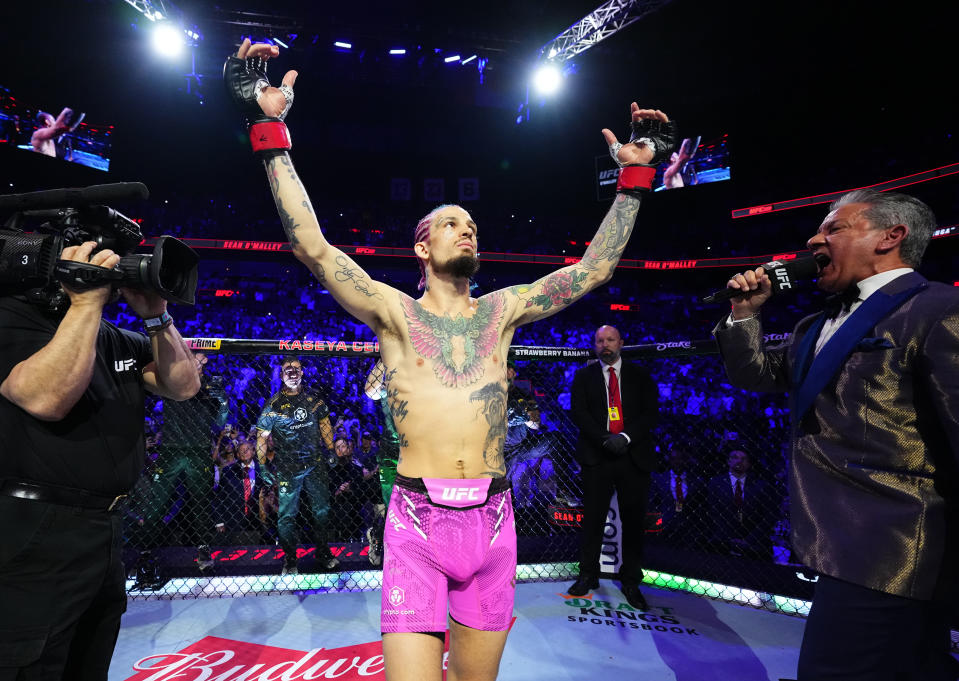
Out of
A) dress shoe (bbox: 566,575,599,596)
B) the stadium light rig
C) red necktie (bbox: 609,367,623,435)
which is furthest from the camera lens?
the stadium light rig

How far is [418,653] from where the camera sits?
145cm

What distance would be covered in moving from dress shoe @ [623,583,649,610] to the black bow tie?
238cm

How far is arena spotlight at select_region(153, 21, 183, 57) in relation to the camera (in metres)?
11.0

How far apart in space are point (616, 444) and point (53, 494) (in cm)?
306

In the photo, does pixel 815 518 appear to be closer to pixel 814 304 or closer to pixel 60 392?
pixel 60 392

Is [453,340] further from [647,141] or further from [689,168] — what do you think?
[689,168]

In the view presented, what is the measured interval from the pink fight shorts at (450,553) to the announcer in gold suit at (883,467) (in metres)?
0.90

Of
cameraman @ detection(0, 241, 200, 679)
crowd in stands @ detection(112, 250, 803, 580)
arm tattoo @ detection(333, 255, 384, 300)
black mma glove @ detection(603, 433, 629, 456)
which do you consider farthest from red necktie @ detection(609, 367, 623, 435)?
cameraman @ detection(0, 241, 200, 679)

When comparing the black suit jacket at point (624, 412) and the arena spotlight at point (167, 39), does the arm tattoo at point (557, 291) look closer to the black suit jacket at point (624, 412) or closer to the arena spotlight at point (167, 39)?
the black suit jacket at point (624, 412)

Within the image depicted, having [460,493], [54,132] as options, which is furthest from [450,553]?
[54,132]

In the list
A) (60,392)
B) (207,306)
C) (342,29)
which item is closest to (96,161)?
(207,306)

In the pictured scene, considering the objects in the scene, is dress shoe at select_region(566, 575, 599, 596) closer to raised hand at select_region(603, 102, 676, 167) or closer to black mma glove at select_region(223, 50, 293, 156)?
raised hand at select_region(603, 102, 676, 167)

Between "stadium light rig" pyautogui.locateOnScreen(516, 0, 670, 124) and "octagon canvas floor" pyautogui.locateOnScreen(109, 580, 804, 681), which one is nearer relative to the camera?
"octagon canvas floor" pyautogui.locateOnScreen(109, 580, 804, 681)

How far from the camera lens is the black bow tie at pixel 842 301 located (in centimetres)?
162
